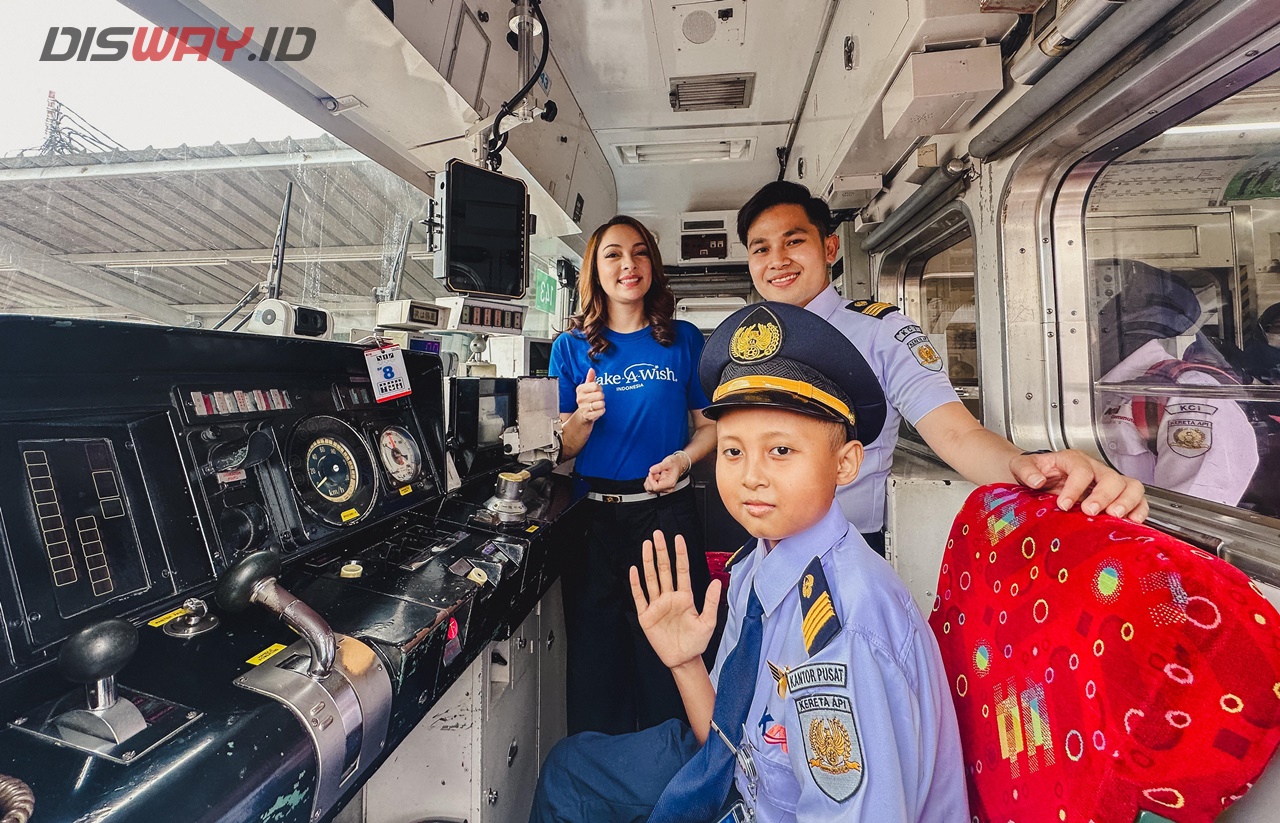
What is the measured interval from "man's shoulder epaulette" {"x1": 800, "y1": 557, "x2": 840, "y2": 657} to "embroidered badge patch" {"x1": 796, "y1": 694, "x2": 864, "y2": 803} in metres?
0.08

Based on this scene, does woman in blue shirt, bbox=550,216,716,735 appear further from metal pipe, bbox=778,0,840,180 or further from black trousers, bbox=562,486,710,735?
metal pipe, bbox=778,0,840,180

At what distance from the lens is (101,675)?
70 centimetres

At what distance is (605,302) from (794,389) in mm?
1474

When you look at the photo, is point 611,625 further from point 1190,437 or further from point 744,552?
point 1190,437

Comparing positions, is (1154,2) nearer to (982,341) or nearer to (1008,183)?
(1008,183)

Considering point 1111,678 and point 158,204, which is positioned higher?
point 158,204

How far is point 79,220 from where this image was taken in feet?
4.89

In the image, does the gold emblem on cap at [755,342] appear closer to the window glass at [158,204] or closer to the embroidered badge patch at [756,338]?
the embroidered badge patch at [756,338]

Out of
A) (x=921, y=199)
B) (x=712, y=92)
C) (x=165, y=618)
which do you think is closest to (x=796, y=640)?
(x=165, y=618)

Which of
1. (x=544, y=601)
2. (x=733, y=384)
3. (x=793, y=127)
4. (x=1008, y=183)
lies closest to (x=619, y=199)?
(x=793, y=127)

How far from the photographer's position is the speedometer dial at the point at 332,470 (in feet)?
4.71

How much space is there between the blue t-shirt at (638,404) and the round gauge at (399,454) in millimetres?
683

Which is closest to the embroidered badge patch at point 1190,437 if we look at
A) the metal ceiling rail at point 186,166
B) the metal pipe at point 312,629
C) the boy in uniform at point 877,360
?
the boy in uniform at point 877,360

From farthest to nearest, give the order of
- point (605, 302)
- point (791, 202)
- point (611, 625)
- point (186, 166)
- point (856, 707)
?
point (605, 302)
point (611, 625)
point (791, 202)
point (186, 166)
point (856, 707)
